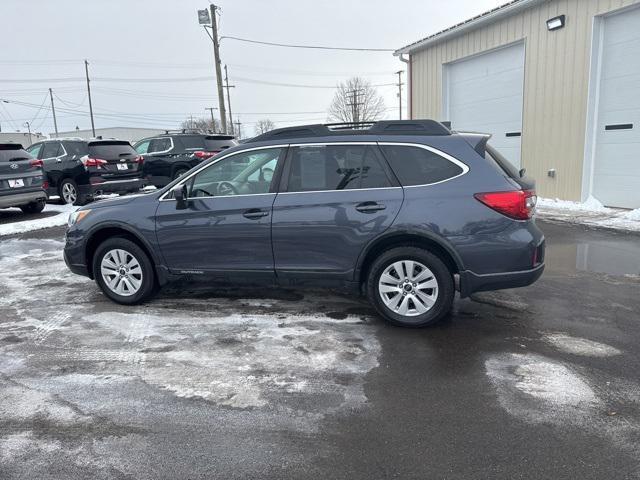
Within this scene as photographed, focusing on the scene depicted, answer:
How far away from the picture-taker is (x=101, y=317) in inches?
208

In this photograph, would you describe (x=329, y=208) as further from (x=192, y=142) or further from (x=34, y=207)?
(x=192, y=142)

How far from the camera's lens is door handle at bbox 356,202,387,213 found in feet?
15.1

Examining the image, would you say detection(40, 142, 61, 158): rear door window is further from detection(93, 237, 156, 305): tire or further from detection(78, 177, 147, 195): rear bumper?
detection(93, 237, 156, 305): tire

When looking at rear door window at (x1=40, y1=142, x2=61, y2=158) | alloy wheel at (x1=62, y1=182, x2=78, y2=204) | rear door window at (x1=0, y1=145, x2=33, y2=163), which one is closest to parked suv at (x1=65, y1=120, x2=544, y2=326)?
rear door window at (x1=0, y1=145, x2=33, y2=163)

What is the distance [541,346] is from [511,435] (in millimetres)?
1460

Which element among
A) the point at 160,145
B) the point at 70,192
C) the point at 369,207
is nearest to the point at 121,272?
the point at 369,207

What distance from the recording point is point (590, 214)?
34.5 feet

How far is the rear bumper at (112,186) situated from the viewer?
12.7 m

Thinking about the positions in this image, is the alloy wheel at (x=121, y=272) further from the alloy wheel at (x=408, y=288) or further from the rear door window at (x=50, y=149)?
the rear door window at (x=50, y=149)

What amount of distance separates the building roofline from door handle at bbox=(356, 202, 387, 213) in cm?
968

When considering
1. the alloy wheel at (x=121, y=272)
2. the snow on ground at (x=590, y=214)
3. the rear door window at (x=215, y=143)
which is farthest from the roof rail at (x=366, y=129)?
the rear door window at (x=215, y=143)

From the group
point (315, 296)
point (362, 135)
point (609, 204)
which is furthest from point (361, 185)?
point (609, 204)

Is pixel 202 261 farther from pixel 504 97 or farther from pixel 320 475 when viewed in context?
pixel 504 97

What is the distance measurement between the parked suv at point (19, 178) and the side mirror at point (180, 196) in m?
8.12
